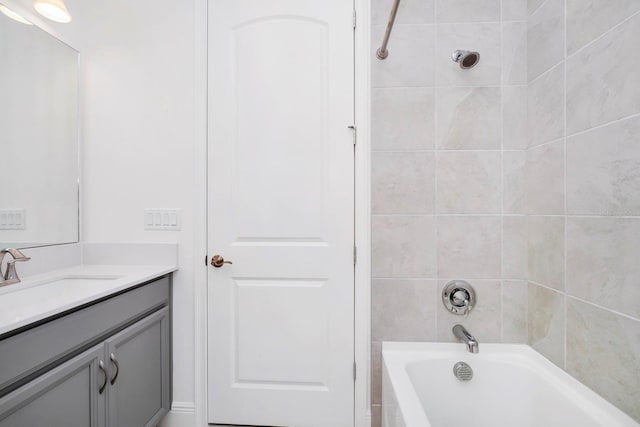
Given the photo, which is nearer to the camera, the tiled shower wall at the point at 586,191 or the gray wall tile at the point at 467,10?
the tiled shower wall at the point at 586,191

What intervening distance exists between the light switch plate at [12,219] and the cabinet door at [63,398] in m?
0.68

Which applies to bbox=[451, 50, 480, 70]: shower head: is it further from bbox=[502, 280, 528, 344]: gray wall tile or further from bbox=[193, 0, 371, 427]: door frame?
bbox=[502, 280, 528, 344]: gray wall tile

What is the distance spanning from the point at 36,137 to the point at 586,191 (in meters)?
2.29

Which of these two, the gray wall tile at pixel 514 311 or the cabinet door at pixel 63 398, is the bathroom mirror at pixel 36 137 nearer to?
the cabinet door at pixel 63 398

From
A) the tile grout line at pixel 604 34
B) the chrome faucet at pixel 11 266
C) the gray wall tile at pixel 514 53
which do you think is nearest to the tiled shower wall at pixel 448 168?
the gray wall tile at pixel 514 53

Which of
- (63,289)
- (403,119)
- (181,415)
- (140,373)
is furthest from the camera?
(181,415)

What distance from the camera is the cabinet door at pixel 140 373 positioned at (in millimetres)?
1090

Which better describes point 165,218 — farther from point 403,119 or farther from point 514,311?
point 514,311

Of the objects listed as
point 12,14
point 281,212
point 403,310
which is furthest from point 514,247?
point 12,14

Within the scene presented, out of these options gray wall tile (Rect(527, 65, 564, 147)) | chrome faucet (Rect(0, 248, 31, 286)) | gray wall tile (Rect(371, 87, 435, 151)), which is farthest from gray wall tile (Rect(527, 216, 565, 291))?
chrome faucet (Rect(0, 248, 31, 286))

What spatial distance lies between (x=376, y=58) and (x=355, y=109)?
0.25 m

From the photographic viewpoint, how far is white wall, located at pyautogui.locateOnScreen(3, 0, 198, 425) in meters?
1.45

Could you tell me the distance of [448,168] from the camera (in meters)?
1.31

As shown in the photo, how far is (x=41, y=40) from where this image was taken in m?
1.28
